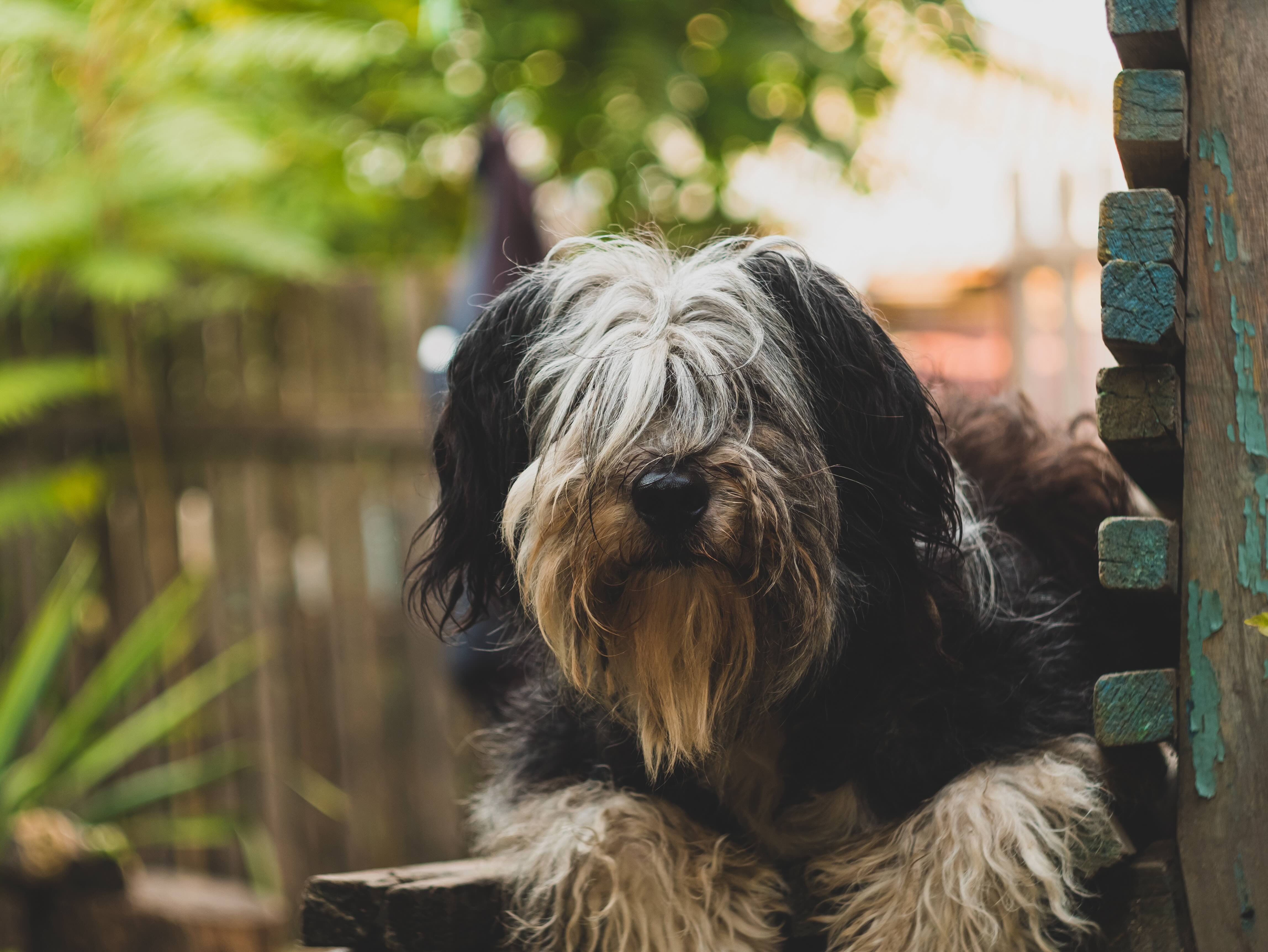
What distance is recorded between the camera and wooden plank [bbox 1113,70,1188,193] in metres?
1.75

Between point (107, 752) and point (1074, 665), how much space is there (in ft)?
12.1

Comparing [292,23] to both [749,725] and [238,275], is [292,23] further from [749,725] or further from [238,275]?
[749,725]

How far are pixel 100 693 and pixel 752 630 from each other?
3.39 meters

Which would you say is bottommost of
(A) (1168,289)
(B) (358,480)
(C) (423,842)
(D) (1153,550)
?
(C) (423,842)

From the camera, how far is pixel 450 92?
499 centimetres

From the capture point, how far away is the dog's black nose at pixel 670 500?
5.66 ft

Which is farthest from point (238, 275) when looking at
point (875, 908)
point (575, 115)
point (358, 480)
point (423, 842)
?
point (875, 908)

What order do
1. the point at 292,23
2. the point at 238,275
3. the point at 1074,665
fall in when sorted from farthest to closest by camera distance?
the point at 238,275
the point at 292,23
the point at 1074,665

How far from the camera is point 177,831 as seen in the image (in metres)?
4.82

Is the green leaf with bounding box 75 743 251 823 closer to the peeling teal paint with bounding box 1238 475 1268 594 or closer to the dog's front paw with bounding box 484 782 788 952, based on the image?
the dog's front paw with bounding box 484 782 788 952

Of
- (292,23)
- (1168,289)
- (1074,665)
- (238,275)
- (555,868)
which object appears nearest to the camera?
(1168,289)

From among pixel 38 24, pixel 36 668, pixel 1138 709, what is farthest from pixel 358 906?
pixel 38 24

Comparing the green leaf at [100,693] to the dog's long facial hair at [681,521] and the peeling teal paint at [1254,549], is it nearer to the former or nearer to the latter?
the dog's long facial hair at [681,521]

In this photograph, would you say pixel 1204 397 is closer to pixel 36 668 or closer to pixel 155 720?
pixel 36 668
